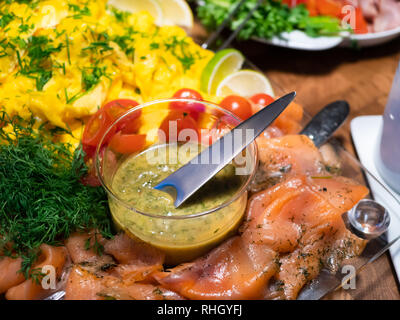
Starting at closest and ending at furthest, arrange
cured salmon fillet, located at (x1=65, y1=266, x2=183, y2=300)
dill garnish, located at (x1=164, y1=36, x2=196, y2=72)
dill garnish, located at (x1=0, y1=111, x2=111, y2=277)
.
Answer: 1. cured salmon fillet, located at (x1=65, y1=266, x2=183, y2=300)
2. dill garnish, located at (x1=0, y1=111, x2=111, y2=277)
3. dill garnish, located at (x1=164, y1=36, x2=196, y2=72)

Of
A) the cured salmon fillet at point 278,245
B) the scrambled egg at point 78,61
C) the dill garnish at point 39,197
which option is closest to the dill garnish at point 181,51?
the scrambled egg at point 78,61

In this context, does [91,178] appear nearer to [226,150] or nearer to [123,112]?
[123,112]

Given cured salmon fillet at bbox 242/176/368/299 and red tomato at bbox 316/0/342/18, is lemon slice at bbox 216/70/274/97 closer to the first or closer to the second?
cured salmon fillet at bbox 242/176/368/299

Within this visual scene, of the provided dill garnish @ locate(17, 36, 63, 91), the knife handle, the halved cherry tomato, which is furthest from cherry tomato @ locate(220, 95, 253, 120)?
dill garnish @ locate(17, 36, 63, 91)

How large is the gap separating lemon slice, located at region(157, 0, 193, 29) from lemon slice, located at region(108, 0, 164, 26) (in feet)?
0.20

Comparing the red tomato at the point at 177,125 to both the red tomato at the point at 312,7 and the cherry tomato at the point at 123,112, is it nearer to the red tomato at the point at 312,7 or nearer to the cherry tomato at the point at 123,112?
the cherry tomato at the point at 123,112

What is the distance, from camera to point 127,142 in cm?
217

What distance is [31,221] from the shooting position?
1918 mm

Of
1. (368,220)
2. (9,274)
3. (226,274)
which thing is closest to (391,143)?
(368,220)

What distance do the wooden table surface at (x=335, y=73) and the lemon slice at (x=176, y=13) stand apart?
0.50 metres

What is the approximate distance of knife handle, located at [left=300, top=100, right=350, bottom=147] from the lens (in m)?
2.51

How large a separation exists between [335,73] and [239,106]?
4.15ft

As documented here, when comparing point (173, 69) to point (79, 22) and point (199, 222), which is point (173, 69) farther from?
point (199, 222)

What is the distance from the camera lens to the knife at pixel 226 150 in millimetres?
1839
